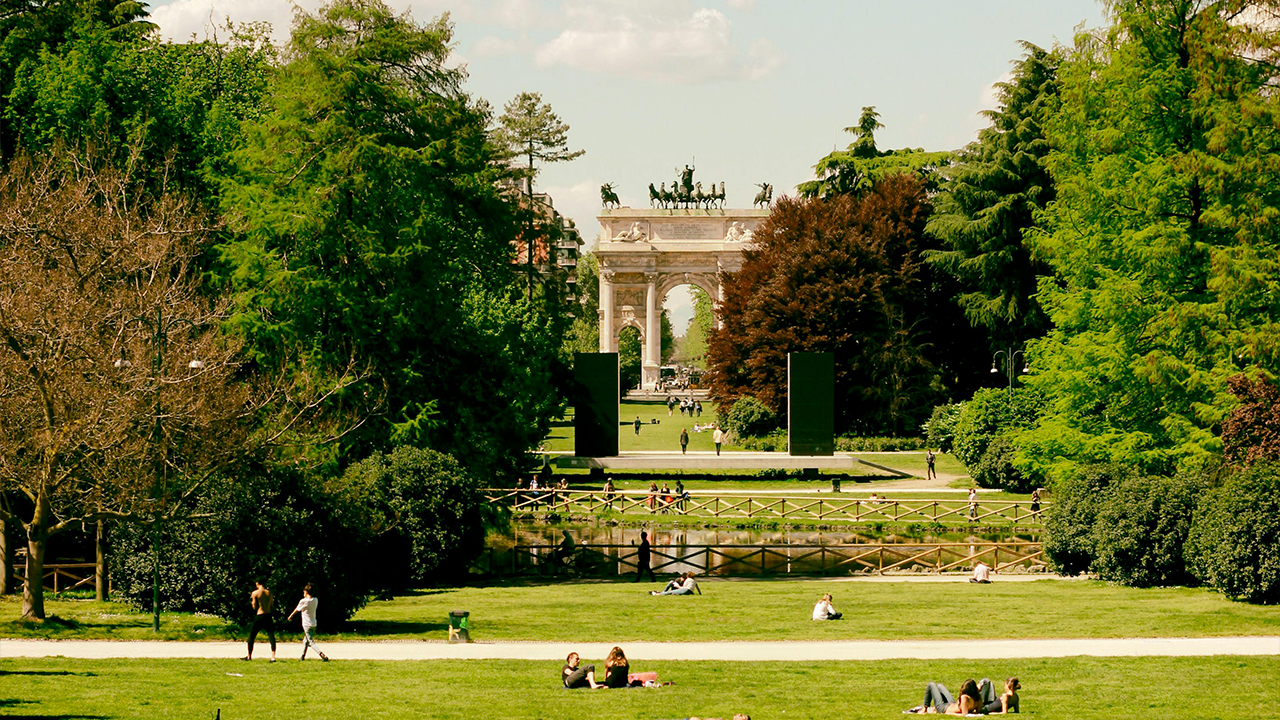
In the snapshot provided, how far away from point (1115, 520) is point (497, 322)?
2264 cm

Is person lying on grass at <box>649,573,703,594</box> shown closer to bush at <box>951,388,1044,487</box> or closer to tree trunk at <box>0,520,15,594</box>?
tree trunk at <box>0,520,15,594</box>

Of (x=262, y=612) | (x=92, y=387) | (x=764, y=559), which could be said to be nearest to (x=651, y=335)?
(x=764, y=559)

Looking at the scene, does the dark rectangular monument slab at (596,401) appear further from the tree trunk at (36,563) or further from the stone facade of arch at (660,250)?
the stone facade of arch at (660,250)

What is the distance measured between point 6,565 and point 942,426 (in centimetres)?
3683

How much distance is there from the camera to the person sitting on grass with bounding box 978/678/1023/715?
15.0 m

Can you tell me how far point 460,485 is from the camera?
28.9 meters

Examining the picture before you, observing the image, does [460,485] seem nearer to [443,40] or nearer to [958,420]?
[443,40]

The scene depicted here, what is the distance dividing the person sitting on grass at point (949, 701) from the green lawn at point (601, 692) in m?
0.35

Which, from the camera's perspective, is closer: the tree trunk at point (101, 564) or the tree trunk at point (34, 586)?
the tree trunk at point (34, 586)

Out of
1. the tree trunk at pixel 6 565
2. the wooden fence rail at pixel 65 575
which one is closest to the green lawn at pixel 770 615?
the tree trunk at pixel 6 565

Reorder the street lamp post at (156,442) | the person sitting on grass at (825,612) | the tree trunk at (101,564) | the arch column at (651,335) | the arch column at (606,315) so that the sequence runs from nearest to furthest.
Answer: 1. the street lamp post at (156,442)
2. the person sitting on grass at (825,612)
3. the tree trunk at (101,564)
4. the arch column at (651,335)
5. the arch column at (606,315)

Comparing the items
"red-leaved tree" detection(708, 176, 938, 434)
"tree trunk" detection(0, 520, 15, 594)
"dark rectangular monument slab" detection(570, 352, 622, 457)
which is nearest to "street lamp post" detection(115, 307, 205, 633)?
"tree trunk" detection(0, 520, 15, 594)

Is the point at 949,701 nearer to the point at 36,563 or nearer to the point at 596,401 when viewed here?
the point at 36,563

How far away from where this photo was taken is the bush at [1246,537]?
910 inches
